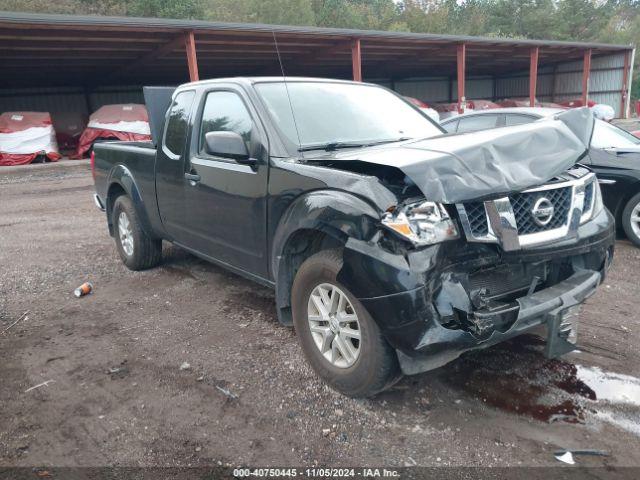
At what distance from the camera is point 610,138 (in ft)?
20.7

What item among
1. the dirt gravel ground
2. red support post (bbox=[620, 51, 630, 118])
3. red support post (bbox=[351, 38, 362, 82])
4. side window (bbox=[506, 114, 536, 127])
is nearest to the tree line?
red support post (bbox=[620, 51, 630, 118])

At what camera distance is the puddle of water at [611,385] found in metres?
3.01

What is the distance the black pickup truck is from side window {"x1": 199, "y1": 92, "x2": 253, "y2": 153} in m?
0.02

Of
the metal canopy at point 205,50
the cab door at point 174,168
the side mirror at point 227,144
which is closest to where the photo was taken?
the side mirror at point 227,144

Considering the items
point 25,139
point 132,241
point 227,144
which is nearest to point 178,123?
point 227,144

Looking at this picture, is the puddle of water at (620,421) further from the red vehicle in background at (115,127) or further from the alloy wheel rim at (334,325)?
the red vehicle in background at (115,127)

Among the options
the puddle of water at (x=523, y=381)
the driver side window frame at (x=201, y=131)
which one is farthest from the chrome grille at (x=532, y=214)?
the driver side window frame at (x=201, y=131)

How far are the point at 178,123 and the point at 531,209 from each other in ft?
10.3

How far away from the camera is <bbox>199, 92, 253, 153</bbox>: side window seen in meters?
3.76

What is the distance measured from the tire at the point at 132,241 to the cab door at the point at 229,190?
124 centimetres

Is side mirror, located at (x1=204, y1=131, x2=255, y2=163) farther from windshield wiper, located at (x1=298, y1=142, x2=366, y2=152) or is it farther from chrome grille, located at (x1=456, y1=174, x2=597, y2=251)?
chrome grille, located at (x1=456, y1=174, x2=597, y2=251)

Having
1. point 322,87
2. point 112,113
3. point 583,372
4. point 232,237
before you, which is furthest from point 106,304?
point 112,113

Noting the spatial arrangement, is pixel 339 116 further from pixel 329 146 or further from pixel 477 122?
pixel 477 122

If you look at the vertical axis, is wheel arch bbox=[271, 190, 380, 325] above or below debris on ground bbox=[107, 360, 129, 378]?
above
